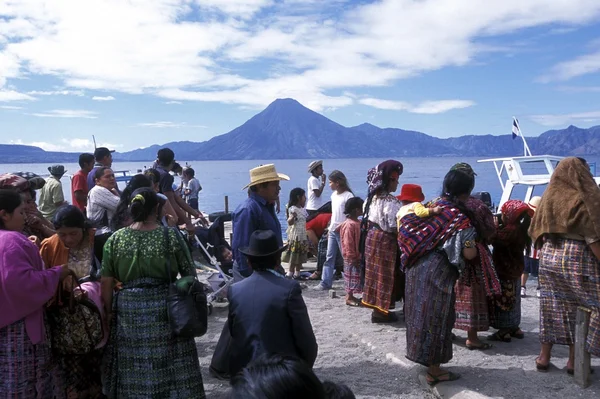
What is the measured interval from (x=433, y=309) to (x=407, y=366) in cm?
94

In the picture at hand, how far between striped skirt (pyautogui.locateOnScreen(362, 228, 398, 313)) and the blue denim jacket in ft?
6.94

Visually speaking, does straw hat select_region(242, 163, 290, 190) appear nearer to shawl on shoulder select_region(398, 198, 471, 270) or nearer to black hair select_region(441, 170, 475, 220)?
shawl on shoulder select_region(398, 198, 471, 270)

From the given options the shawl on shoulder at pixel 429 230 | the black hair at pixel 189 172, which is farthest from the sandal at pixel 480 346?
the black hair at pixel 189 172

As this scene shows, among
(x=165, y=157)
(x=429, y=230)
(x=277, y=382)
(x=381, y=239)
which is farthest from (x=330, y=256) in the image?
(x=277, y=382)

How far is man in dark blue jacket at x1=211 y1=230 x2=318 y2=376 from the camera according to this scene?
3010 millimetres

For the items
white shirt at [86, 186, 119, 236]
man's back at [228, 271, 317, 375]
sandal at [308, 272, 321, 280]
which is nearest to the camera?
man's back at [228, 271, 317, 375]

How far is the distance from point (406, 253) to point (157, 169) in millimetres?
3725

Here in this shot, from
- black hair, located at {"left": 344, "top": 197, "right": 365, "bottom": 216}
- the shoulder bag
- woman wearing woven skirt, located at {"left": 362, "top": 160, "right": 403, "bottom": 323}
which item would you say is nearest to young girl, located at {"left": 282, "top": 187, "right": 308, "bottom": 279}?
black hair, located at {"left": 344, "top": 197, "right": 365, "bottom": 216}

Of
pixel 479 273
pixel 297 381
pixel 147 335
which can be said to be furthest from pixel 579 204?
pixel 297 381

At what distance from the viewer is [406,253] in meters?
4.59

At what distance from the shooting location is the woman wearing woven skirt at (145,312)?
3.49 meters

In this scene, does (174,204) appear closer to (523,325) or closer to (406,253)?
(406,253)

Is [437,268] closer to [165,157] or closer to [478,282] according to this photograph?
[478,282]

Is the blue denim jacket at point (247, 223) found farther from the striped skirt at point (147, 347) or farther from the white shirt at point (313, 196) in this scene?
the white shirt at point (313, 196)
